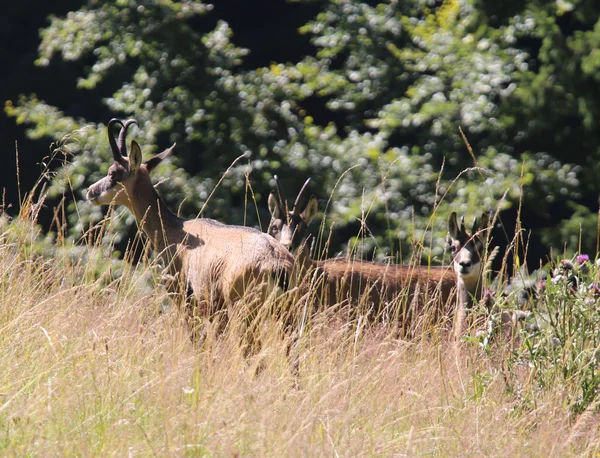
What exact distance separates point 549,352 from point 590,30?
23.9 ft

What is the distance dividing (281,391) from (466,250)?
3422 millimetres

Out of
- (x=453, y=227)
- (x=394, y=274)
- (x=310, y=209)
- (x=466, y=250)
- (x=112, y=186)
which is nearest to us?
(x=466, y=250)

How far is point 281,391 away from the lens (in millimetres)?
4574

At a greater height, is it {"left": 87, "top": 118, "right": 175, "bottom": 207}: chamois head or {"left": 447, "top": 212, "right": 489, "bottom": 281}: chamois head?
{"left": 87, "top": 118, "right": 175, "bottom": 207}: chamois head

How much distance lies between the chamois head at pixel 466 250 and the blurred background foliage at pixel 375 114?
1913 millimetres

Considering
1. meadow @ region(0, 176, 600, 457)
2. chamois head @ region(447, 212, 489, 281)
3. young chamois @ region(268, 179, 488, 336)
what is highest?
meadow @ region(0, 176, 600, 457)

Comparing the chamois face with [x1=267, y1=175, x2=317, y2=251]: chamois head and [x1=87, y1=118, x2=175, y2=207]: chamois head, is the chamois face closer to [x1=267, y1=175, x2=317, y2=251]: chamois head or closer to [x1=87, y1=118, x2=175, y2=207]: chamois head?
[x1=87, y1=118, x2=175, y2=207]: chamois head

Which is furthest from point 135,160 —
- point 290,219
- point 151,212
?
point 290,219

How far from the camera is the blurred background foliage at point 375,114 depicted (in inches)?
419

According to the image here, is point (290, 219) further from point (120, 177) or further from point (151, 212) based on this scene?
point (120, 177)

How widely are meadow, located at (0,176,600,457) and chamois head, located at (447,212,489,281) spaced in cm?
174

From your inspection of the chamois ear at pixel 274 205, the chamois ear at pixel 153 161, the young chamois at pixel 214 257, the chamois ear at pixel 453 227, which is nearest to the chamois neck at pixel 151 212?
the young chamois at pixel 214 257

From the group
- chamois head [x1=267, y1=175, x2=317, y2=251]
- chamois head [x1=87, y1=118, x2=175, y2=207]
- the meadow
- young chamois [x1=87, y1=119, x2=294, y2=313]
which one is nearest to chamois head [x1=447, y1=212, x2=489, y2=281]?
young chamois [x1=87, y1=119, x2=294, y2=313]

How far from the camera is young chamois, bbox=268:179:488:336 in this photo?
7512mm
